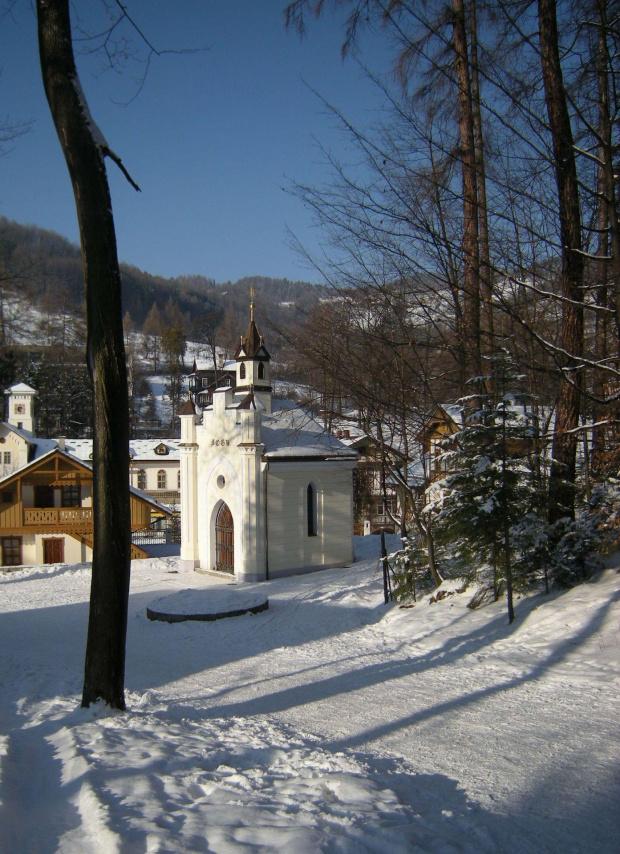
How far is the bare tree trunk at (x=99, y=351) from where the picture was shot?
20.9 feet

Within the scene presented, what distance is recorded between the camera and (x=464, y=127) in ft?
37.4

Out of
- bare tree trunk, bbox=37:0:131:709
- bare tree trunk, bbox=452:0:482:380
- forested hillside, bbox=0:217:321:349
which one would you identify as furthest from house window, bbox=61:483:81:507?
bare tree trunk, bbox=37:0:131:709

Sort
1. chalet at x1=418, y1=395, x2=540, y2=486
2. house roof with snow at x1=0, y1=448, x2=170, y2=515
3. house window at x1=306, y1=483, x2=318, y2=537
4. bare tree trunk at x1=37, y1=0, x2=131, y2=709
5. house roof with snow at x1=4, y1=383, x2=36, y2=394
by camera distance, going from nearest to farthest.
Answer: bare tree trunk at x1=37, y1=0, x2=131, y2=709 → chalet at x1=418, y1=395, x2=540, y2=486 → house window at x1=306, y1=483, x2=318, y2=537 → house roof with snow at x1=0, y1=448, x2=170, y2=515 → house roof with snow at x1=4, y1=383, x2=36, y2=394

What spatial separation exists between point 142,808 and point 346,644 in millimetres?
7847

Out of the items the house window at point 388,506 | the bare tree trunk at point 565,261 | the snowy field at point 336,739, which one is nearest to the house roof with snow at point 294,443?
the house window at point 388,506

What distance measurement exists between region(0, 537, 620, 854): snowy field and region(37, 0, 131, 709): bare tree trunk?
2.04 feet

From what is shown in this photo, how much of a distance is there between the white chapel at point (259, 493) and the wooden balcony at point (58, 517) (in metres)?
9.93

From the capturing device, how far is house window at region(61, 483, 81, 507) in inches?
1303

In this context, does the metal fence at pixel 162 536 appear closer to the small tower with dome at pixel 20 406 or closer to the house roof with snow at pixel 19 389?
the small tower with dome at pixel 20 406

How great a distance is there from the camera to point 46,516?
31172mm

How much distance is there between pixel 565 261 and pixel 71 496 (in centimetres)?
2906

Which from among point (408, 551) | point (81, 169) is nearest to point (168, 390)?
point (408, 551)

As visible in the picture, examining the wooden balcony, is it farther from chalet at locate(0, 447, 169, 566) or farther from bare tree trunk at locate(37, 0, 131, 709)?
bare tree trunk at locate(37, 0, 131, 709)

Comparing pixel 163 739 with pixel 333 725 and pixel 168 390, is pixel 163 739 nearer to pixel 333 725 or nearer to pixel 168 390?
pixel 333 725
